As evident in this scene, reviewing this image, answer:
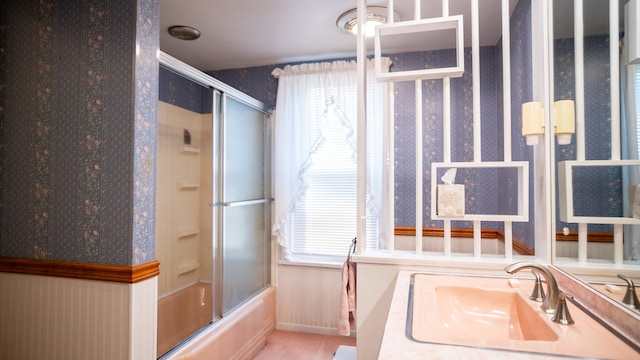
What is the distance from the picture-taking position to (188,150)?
2.91m

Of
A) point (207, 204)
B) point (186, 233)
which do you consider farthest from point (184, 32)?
point (186, 233)

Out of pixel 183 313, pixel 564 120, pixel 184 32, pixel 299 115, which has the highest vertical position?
pixel 184 32

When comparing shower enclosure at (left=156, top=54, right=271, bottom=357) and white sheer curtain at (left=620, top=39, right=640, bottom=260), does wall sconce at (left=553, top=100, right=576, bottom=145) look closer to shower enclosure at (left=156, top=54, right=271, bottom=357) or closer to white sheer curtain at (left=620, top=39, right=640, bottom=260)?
white sheer curtain at (left=620, top=39, right=640, bottom=260)

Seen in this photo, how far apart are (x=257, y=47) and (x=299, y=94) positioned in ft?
1.69

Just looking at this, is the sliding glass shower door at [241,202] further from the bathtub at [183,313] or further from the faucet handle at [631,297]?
the faucet handle at [631,297]

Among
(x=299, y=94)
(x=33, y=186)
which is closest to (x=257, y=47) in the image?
(x=299, y=94)

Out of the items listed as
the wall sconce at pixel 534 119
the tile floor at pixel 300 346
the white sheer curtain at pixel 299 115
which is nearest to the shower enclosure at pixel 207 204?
the white sheer curtain at pixel 299 115

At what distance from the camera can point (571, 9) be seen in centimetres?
114

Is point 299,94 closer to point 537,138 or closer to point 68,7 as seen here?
point 68,7

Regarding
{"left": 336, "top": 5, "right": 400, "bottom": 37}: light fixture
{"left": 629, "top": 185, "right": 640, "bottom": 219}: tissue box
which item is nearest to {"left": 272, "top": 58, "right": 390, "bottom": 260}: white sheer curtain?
{"left": 336, "top": 5, "right": 400, "bottom": 37}: light fixture

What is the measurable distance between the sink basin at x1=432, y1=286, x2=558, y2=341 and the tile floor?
64.4 inches

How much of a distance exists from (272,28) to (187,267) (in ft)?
6.85

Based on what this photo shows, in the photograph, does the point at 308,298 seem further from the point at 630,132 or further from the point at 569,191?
the point at 630,132

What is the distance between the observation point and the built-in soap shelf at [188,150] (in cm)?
287
